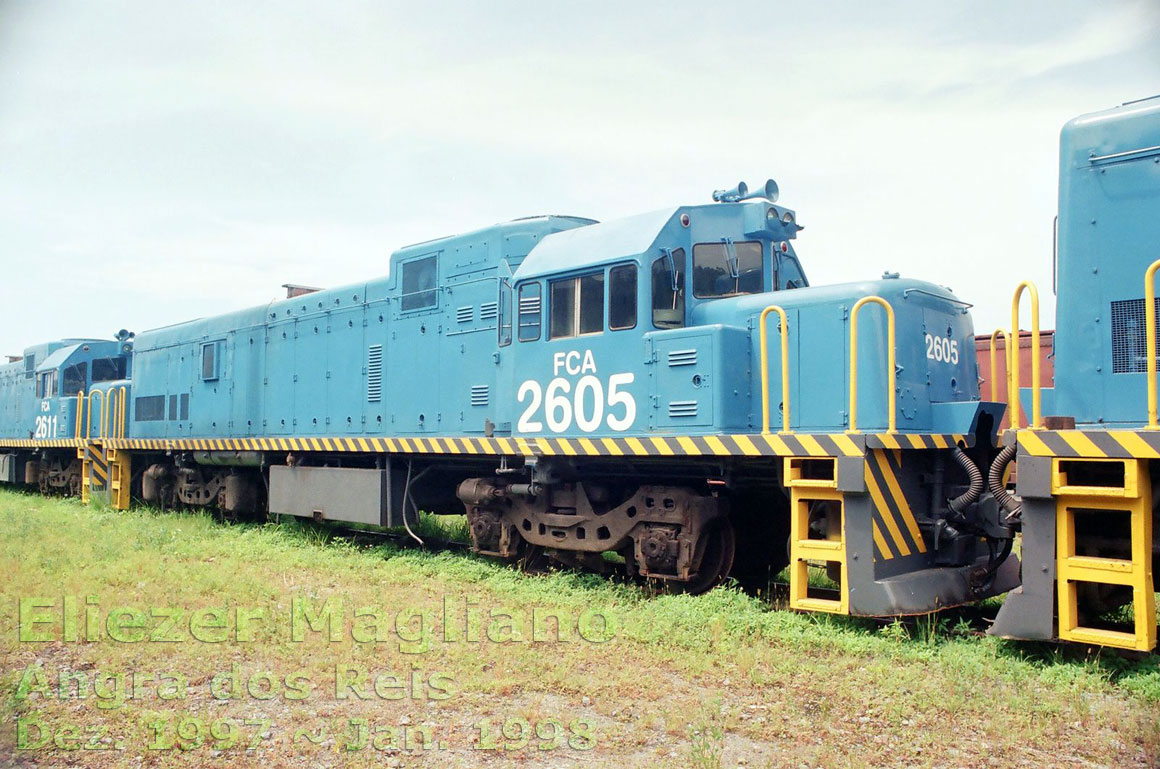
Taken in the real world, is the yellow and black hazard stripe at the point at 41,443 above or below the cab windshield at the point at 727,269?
below

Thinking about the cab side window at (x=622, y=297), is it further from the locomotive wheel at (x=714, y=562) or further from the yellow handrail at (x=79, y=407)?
the yellow handrail at (x=79, y=407)

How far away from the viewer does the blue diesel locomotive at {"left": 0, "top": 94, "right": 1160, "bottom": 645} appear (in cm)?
682

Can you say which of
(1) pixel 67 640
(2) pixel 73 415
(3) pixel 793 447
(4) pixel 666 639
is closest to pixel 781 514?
(3) pixel 793 447

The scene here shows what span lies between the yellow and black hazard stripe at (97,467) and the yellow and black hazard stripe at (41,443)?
1.49 ft

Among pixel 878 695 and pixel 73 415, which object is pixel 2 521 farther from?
pixel 878 695

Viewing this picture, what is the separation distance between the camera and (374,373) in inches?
457

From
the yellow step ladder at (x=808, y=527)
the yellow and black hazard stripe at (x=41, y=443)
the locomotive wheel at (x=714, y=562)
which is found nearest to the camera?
the yellow step ladder at (x=808, y=527)

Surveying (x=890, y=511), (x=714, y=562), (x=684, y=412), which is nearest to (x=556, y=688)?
(x=684, y=412)

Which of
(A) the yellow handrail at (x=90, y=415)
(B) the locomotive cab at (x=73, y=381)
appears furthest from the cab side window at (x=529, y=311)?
(B) the locomotive cab at (x=73, y=381)

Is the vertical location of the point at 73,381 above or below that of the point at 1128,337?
above

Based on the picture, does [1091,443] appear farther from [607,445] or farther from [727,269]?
[607,445]

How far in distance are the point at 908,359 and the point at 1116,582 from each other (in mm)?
2485

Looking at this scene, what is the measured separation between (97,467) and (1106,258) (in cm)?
1780

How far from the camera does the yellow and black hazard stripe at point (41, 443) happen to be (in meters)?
18.7
